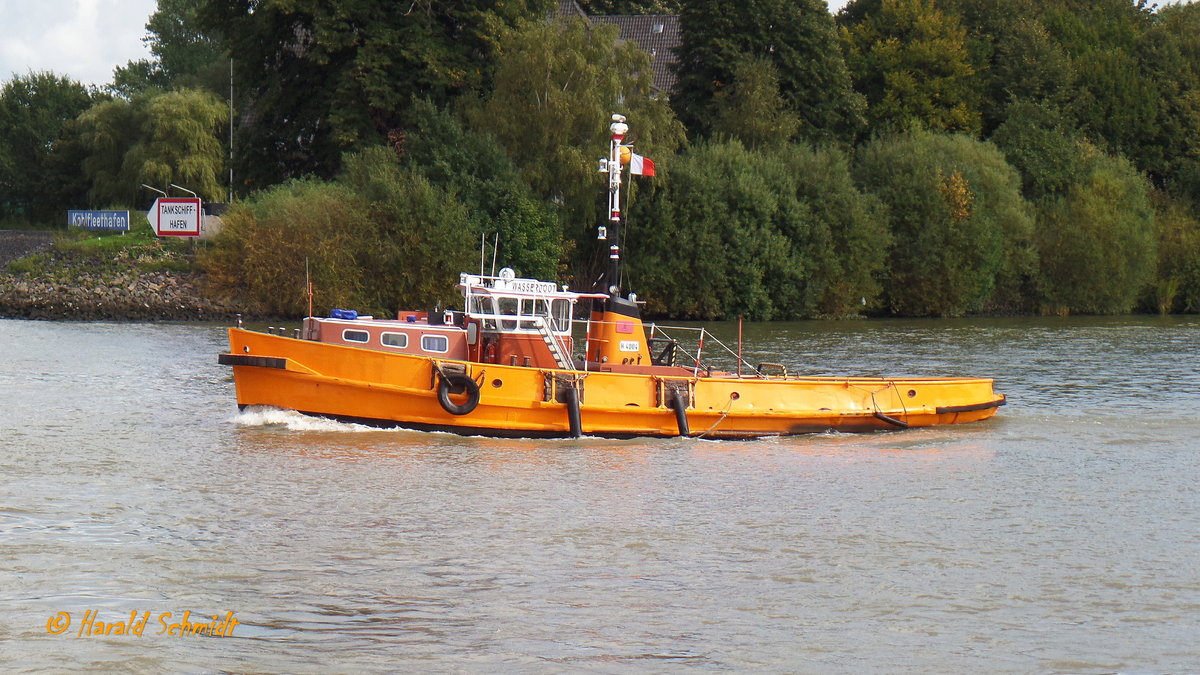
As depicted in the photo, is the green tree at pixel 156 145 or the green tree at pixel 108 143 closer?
the green tree at pixel 156 145

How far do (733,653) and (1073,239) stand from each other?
198ft

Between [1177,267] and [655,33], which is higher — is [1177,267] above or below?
below

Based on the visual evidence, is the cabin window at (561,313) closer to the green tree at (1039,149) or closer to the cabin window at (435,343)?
the cabin window at (435,343)

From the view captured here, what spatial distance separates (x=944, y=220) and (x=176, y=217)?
3363 centimetres

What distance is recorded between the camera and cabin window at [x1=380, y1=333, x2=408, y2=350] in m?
23.0

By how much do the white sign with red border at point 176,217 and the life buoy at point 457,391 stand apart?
36.4 metres

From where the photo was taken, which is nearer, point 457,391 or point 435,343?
point 457,391

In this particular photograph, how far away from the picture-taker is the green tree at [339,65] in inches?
2128

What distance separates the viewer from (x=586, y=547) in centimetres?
1509

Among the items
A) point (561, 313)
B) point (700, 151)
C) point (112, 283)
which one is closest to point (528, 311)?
point (561, 313)

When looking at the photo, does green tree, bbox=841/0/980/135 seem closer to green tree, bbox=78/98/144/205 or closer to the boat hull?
green tree, bbox=78/98/144/205

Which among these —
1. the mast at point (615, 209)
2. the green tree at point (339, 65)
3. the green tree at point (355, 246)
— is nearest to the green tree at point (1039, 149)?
the green tree at point (339, 65)

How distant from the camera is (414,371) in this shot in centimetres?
2206

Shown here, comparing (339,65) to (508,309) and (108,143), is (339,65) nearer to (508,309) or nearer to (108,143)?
(108,143)
